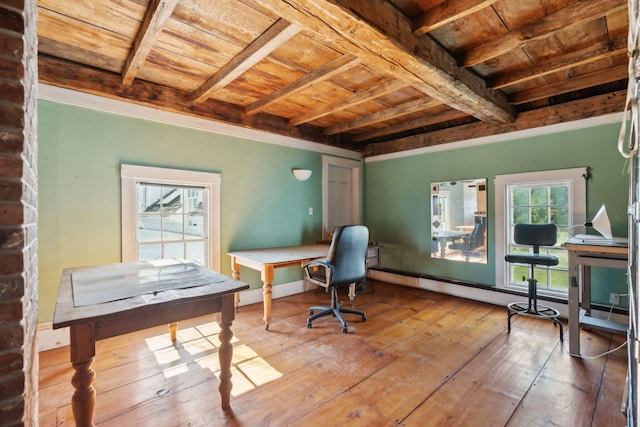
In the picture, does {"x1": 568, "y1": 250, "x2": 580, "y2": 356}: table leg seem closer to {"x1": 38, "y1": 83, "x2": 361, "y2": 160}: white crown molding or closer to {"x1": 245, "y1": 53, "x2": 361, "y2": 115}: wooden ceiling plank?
{"x1": 245, "y1": 53, "x2": 361, "y2": 115}: wooden ceiling plank

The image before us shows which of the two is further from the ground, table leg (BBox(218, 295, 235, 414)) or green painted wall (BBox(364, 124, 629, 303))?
green painted wall (BBox(364, 124, 629, 303))

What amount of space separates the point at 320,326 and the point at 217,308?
1553mm

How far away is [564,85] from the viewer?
2824mm

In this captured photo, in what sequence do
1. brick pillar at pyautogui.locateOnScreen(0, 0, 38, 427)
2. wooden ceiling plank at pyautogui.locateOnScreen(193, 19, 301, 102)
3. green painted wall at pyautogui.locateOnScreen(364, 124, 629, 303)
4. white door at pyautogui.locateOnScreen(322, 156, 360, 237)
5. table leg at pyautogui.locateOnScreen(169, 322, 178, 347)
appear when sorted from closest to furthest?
brick pillar at pyautogui.locateOnScreen(0, 0, 38, 427) → wooden ceiling plank at pyautogui.locateOnScreen(193, 19, 301, 102) → table leg at pyautogui.locateOnScreen(169, 322, 178, 347) → green painted wall at pyautogui.locateOnScreen(364, 124, 629, 303) → white door at pyautogui.locateOnScreen(322, 156, 360, 237)

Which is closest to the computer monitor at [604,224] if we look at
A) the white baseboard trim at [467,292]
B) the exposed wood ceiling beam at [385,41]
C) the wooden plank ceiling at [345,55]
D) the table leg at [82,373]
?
the white baseboard trim at [467,292]

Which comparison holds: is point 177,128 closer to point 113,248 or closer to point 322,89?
point 113,248

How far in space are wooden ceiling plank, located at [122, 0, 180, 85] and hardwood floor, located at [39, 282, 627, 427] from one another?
7.75 feet

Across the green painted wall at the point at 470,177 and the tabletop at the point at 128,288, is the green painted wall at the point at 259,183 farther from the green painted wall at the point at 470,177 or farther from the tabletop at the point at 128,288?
the tabletop at the point at 128,288

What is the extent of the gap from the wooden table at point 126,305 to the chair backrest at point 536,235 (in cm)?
278

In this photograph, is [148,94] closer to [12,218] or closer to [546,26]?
[12,218]

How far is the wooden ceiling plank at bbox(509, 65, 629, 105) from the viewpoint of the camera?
8.29ft

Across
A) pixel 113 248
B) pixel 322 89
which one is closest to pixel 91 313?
pixel 113 248

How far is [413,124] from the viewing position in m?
3.99

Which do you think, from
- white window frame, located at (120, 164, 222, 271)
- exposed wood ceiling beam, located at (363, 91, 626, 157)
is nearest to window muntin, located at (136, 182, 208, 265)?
white window frame, located at (120, 164, 222, 271)
